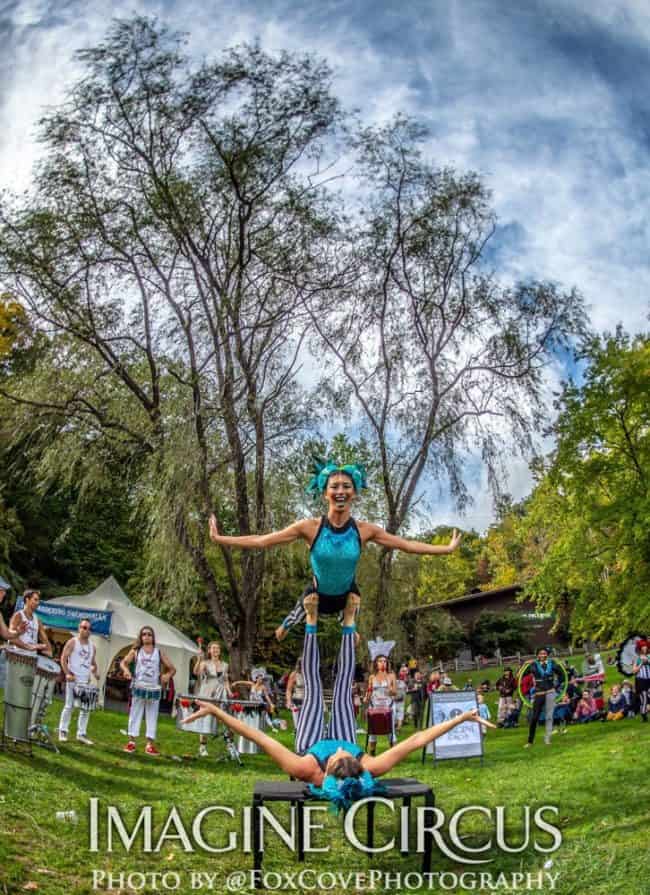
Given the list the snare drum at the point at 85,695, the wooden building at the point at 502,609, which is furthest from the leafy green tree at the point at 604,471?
the wooden building at the point at 502,609

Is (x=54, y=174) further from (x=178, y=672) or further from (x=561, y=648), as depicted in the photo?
(x=561, y=648)

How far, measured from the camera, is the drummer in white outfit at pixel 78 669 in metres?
10.8

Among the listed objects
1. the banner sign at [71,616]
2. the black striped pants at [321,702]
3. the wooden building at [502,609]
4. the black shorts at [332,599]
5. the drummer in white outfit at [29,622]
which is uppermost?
the wooden building at [502,609]

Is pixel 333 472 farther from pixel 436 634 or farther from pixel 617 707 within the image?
pixel 436 634

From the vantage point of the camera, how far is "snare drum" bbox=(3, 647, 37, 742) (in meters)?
8.58

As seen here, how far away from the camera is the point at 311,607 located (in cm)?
648

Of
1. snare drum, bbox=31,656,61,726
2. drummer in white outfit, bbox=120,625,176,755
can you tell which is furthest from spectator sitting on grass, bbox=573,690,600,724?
snare drum, bbox=31,656,61,726

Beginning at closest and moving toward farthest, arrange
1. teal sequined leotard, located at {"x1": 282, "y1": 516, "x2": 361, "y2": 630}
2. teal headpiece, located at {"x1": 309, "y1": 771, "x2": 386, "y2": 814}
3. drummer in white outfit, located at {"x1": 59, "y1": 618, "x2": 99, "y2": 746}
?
teal headpiece, located at {"x1": 309, "y1": 771, "x2": 386, "y2": 814} < teal sequined leotard, located at {"x1": 282, "y1": 516, "x2": 361, "y2": 630} < drummer in white outfit, located at {"x1": 59, "y1": 618, "x2": 99, "y2": 746}

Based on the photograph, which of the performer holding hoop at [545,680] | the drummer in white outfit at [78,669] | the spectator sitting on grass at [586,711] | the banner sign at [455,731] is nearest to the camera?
the drummer in white outfit at [78,669]

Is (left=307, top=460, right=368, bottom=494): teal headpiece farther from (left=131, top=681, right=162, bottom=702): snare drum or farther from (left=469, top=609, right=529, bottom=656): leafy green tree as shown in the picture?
(left=469, top=609, right=529, bottom=656): leafy green tree

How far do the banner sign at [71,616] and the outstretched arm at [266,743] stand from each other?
51.4 feet

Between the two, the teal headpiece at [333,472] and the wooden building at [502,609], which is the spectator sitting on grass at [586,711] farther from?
the wooden building at [502,609]

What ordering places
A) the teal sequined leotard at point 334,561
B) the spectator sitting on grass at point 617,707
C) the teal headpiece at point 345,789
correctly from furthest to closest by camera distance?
the spectator sitting on grass at point 617,707 < the teal sequined leotard at point 334,561 < the teal headpiece at point 345,789

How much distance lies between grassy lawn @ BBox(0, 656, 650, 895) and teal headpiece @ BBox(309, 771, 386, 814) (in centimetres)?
82
